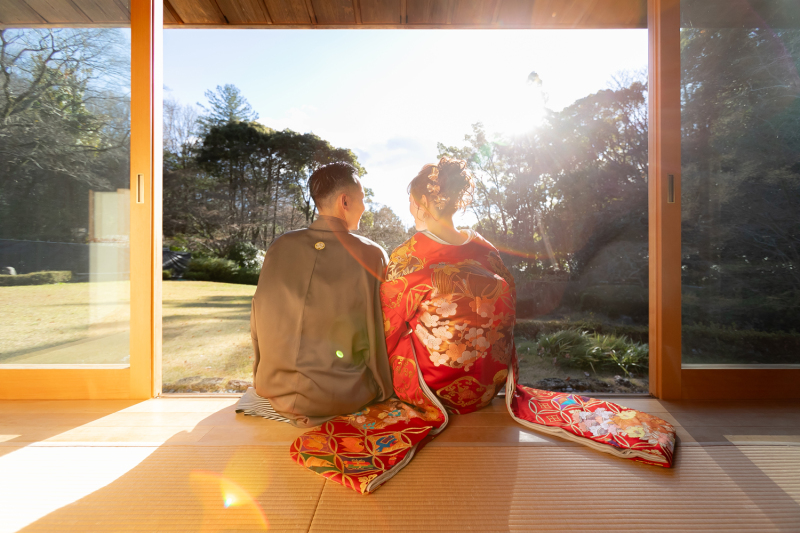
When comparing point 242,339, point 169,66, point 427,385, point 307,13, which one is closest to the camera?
point 427,385

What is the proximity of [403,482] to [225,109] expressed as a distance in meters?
3.73

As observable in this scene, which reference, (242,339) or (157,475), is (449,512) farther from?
(242,339)

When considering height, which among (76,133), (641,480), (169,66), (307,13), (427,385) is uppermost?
(169,66)

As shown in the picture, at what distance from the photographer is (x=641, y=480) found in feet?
4.36

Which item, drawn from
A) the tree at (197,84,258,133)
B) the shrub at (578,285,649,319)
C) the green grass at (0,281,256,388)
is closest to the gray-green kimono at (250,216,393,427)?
the green grass at (0,281,256,388)

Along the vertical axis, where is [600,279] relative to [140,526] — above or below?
above

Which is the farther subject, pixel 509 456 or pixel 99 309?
pixel 99 309

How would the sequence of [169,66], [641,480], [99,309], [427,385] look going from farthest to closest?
[169,66] < [99,309] < [427,385] < [641,480]

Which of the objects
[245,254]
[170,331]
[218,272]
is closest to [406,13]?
[245,254]

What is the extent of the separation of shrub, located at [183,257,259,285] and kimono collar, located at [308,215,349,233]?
6.43 ft

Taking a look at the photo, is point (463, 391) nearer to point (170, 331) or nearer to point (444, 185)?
point (444, 185)

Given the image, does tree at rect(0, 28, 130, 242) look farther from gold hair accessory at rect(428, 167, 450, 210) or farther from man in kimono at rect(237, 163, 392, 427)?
gold hair accessory at rect(428, 167, 450, 210)

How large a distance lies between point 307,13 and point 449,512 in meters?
2.90

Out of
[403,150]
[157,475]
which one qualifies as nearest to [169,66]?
[403,150]
